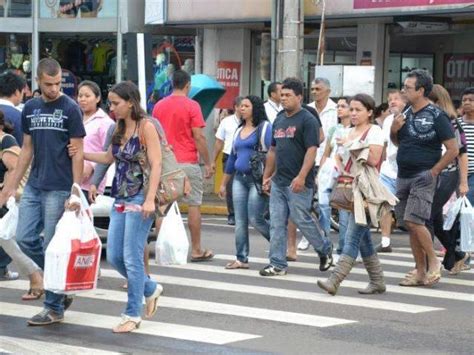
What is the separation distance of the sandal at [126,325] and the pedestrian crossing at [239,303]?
0.08m

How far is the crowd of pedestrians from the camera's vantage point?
9406 millimetres

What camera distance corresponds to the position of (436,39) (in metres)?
22.4

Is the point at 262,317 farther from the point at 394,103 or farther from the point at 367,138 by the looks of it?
the point at 394,103

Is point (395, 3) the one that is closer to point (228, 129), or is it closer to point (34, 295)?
point (228, 129)

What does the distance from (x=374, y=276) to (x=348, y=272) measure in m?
0.35

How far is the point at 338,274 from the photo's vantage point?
10.9m

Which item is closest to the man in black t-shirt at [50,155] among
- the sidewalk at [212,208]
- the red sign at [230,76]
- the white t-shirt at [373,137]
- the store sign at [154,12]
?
the white t-shirt at [373,137]

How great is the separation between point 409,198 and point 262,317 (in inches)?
91.2

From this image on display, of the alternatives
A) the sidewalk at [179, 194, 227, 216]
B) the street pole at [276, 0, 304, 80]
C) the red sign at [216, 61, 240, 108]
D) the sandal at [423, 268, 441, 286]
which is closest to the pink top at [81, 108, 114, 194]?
the sandal at [423, 268, 441, 286]

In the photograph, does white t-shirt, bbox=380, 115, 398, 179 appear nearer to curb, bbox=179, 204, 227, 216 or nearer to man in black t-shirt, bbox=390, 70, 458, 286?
man in black t-shirt, bbox=390, 70, 458, 286

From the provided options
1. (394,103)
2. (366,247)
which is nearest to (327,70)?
(394,103)

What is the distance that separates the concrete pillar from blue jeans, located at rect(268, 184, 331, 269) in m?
10.2

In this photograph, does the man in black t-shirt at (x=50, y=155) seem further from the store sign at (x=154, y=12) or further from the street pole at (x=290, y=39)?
the store sign at (x=154, y=12)

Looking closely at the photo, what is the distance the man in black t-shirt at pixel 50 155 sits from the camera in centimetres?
971
